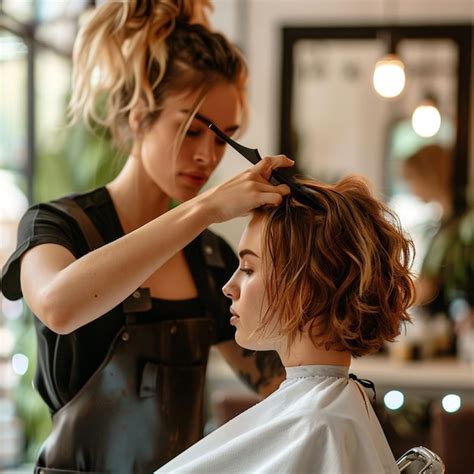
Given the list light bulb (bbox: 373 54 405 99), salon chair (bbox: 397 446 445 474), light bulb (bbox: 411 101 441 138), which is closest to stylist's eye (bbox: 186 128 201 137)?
salon chair (bbox: 397 446 445 474)

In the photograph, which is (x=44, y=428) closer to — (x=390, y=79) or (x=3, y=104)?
(x=3, y=104)

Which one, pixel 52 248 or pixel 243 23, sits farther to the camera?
pixel 243 23

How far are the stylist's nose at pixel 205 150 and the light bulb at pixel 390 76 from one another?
3673 millimetres

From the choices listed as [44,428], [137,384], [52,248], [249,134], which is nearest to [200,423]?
[137,384]

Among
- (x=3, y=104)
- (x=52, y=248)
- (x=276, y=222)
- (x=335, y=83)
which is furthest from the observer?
(x=335, y=83)

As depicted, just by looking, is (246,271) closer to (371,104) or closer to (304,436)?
(304,436)

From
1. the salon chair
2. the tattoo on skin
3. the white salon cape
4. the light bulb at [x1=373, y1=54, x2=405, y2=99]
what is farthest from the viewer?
the light bulb at [x1=373, y1=54, x2=405, y2=99]

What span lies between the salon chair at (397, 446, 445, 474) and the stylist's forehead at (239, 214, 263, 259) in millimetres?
372

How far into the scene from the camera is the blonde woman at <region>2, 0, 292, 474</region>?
1.78m

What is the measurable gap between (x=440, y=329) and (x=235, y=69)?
12.6 ft

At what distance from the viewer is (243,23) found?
6.58 meters

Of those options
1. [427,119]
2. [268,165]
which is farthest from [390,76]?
[268,165]

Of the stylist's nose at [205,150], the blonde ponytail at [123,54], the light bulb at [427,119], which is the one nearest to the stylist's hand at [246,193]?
the stylist's nose at [205,150]

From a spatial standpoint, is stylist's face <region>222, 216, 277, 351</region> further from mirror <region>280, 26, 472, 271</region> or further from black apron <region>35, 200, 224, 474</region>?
mirror <region>280, 26, 472, 271</region>
